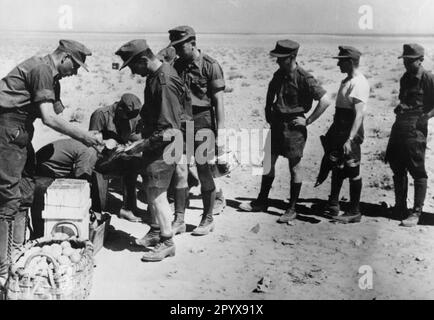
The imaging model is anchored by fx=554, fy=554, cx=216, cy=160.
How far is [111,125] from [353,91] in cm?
301

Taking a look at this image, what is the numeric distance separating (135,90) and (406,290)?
663 inches

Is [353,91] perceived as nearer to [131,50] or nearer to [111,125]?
[131,50]

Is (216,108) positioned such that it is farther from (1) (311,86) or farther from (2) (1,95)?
(2) (1,95)

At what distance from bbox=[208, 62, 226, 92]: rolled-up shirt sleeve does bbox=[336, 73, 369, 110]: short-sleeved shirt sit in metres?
1.53

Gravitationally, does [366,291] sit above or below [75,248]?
below

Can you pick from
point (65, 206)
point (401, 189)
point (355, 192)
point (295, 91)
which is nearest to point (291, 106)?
point (295, 91)

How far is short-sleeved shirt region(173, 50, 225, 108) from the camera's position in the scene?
6.61m

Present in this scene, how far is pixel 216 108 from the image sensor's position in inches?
265

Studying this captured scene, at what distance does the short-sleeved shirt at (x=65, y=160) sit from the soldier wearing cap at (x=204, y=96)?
1261 mm

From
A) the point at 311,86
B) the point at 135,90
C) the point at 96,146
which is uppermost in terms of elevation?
the point at 311,86

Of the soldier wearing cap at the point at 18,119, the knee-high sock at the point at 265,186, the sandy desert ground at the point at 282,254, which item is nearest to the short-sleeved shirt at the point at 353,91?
the sandy desert ground at the point at 282,254
